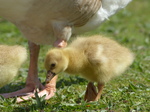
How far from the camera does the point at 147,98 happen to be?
153 inches

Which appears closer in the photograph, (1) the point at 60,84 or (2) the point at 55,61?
(2) the point at 55,61

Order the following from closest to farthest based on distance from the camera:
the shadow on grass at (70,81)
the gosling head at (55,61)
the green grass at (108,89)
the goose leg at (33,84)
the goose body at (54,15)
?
the gosling head at (55,61), the green grass at (108,89), the goose body at (54,15), the goose leg at (33,84), the shadow on grass at (70,81)

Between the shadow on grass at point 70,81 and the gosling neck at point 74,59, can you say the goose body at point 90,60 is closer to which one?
the gosling neck at point 74,59

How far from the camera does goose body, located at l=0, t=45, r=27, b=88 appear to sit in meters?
3.82

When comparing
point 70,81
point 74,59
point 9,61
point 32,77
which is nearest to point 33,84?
point 32,77

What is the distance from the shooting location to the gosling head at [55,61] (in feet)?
11.3

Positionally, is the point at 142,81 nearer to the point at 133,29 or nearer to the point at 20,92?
the point at 20,92

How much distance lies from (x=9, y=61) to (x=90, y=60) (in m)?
0.86

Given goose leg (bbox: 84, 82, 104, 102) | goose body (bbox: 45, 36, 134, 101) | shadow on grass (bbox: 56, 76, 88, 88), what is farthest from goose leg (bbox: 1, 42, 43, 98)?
goose body (bbox: 45, 36, 134, 101)

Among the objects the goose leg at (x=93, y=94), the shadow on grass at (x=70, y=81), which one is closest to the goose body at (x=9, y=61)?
the goose leg at (x=93, y=94)

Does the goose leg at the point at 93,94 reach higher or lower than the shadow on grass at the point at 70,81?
lower

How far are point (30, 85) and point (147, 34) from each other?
3.86m

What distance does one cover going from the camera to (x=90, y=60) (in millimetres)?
3639

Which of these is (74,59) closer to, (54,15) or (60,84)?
(54,15)
